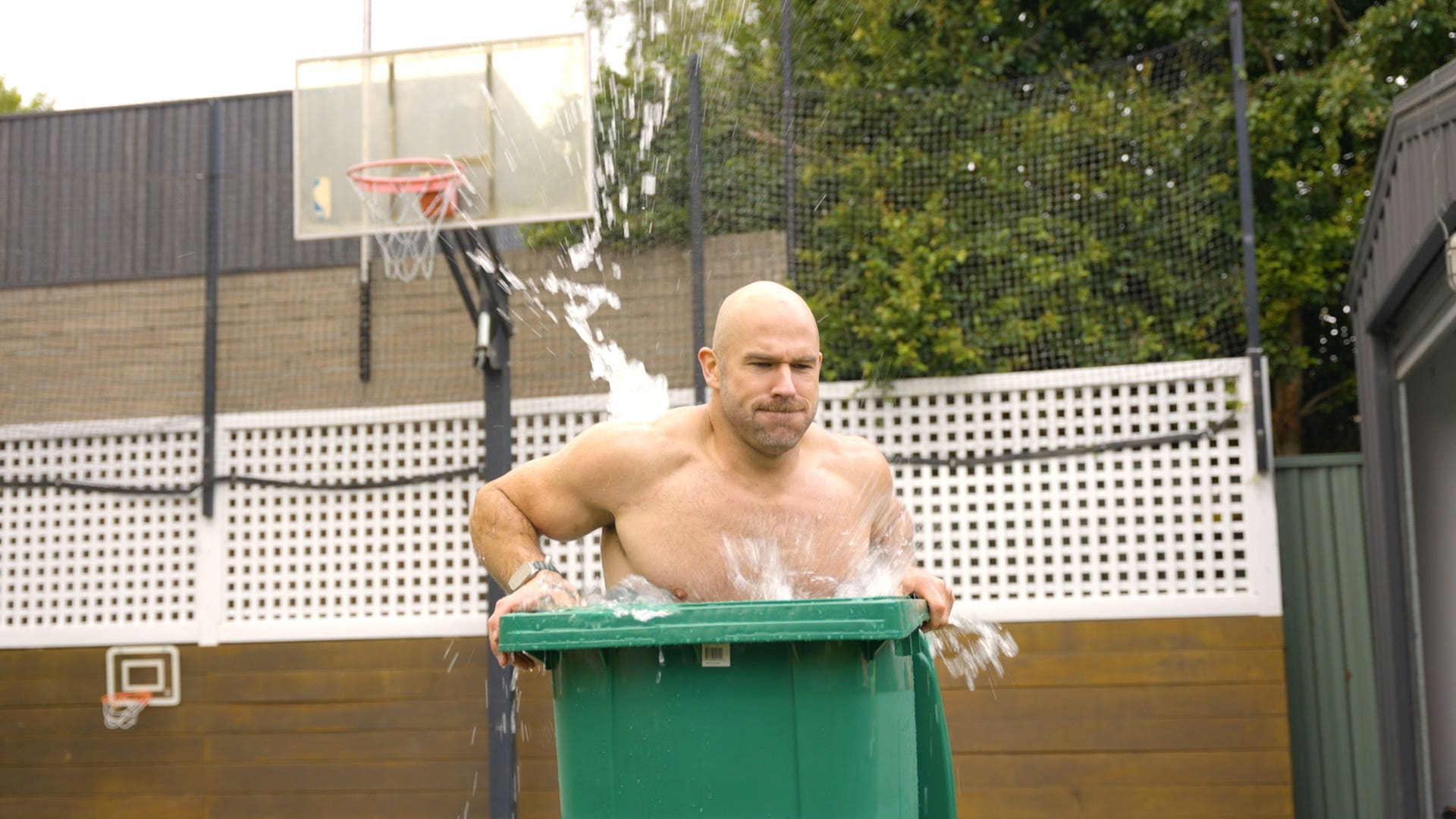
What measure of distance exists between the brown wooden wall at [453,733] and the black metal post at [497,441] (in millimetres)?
191

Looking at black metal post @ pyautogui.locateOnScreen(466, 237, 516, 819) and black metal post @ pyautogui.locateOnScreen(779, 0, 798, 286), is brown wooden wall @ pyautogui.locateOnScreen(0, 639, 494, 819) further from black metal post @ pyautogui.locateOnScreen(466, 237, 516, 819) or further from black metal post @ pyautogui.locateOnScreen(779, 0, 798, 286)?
black metal post @ pyautogui.locateOnScreen(779, 0, 798, 286)

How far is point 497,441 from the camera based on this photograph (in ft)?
21.4

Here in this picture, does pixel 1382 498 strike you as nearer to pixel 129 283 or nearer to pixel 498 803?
pixel 498 803

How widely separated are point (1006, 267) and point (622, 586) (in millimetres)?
4514

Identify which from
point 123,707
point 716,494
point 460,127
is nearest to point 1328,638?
point 460,127

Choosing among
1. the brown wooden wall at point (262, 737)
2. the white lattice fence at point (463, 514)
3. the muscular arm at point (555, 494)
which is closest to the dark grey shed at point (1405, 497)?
the white lattice fence at point (463, 514)

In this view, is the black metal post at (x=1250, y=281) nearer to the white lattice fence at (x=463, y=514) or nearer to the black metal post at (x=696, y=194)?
the white lattice fence at (x=463, y=514)

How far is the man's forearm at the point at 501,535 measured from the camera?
105 inches

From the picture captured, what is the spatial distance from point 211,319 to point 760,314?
553 centimetres

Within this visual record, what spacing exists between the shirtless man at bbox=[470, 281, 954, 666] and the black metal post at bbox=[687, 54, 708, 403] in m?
3.68

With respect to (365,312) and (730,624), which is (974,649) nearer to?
(365,312)

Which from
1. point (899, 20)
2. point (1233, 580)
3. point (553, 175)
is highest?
point (899, 20)

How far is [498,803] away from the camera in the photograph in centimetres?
668

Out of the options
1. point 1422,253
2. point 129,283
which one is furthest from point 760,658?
point 129,283
